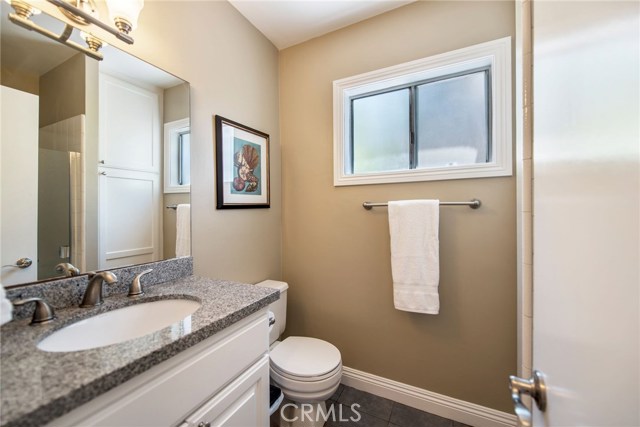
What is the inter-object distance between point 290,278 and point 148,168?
124 centimetres

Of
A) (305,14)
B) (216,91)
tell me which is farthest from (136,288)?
(305,14)

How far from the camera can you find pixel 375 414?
150cm

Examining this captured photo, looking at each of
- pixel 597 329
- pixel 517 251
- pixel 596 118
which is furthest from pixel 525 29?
pixel 517 251

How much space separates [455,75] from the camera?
1.57 m

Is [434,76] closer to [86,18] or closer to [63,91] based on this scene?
[86,18]

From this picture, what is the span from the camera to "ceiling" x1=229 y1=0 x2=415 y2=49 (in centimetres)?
155

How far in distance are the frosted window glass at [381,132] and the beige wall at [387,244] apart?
0.21 metres

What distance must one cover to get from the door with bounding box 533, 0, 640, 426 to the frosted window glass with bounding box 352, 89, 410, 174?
1.26 m

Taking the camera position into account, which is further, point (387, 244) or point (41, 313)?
point (387, 244)

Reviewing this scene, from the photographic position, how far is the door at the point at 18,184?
2.52ft

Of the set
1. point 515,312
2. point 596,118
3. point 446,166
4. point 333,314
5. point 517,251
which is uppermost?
point 446,166

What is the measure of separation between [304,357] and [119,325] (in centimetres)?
90

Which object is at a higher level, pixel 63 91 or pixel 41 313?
pixel 63 91

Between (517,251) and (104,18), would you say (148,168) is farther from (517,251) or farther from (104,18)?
(517,251)
